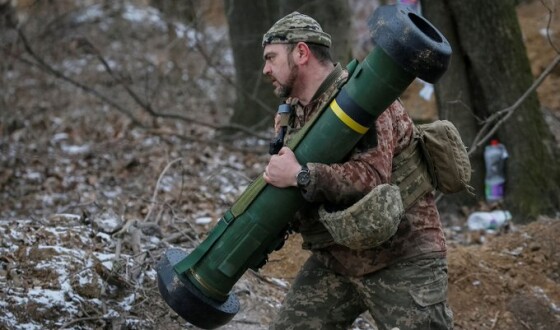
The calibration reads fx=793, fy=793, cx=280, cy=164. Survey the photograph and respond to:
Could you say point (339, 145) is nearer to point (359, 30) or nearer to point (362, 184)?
point (362, 184)

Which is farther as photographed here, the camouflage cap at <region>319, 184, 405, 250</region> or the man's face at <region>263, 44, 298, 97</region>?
the man's face at <region>263, 44, 298, 97</region>

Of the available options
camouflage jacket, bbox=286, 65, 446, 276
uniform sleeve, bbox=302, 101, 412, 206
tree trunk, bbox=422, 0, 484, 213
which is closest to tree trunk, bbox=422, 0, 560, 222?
tree trunk, bbox=422, 0, 484, 213

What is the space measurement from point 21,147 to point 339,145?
7.75 m

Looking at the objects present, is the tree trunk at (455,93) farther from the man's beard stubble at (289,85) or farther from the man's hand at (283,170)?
the man's hand at (283,170)

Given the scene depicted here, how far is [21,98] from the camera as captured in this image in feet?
43.0

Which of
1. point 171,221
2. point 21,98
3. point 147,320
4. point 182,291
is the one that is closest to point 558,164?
point 171,221

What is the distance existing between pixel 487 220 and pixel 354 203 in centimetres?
434

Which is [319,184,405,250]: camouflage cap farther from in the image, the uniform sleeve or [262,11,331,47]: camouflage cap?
[262,11,331,47]: camouflage cap

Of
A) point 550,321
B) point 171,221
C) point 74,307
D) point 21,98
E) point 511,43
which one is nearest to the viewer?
point 74,307

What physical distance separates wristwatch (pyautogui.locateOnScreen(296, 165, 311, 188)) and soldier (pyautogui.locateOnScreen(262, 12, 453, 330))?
0.04 metres

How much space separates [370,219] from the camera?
3.05 metres

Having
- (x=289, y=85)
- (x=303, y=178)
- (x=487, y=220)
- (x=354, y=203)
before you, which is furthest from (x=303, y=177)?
(x=487, y=220)

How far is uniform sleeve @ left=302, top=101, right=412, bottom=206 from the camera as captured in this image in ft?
10.2

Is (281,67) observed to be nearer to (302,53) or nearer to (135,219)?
(302,53)
